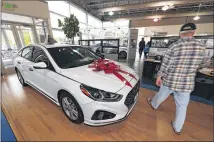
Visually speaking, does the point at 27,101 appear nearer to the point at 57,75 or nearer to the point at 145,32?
the point at 57,75

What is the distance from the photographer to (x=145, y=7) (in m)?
6.93

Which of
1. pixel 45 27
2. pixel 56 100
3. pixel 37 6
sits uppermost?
pixel 37 6

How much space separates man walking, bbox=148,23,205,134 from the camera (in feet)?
4.10

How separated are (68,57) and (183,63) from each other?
1777 millimetres

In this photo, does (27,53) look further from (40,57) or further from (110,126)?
(110,126)

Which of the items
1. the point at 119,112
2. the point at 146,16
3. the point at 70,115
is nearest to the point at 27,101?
the point at 70,115

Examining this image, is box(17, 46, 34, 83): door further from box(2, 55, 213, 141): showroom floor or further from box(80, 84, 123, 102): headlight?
box(80, 84, 123, 102): headlight

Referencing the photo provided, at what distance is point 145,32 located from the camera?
11.1 meters

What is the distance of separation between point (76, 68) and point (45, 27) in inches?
214

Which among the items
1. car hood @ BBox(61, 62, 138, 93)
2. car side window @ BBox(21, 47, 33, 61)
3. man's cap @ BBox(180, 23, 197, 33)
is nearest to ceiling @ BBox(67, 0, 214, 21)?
car side window @ BBox(21, 47, 33, 61)

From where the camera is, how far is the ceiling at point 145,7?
6284mm

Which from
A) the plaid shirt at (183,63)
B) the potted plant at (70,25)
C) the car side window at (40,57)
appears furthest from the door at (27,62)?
the potted plant at (70,25)

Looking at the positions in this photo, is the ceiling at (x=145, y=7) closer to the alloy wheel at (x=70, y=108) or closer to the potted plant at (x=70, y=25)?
the potted plant at (x=70, y=25)

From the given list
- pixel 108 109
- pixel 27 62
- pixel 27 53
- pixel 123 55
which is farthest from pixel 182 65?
pixel 123 55
